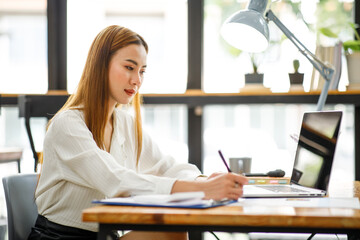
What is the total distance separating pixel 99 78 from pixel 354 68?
72.1 inches

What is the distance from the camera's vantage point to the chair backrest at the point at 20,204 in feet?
5.09

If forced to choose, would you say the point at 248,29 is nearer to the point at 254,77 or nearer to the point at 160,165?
the point at 160,165

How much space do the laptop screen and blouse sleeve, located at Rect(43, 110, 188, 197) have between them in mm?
520

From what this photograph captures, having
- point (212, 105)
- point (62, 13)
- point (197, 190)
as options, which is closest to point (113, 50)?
point (197, 190)

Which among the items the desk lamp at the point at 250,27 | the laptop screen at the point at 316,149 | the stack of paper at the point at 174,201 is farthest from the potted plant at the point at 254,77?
the stack of paper at the point at 174,201

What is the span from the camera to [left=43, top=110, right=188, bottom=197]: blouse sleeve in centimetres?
130

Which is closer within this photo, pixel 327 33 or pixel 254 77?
pixel 327 33

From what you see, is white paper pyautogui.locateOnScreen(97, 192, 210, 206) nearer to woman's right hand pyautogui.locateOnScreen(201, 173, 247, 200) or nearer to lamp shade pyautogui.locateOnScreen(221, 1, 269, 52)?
woman's right hand pyautogui.locateOnScreen(201, 173, 247, 200)

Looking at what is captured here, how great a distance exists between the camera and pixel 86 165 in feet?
4.47

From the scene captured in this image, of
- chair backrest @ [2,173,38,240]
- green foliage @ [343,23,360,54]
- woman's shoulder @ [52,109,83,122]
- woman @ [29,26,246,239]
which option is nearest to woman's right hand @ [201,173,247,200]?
woman @ [29,26,246,239]

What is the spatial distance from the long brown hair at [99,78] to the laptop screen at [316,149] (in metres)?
0.70

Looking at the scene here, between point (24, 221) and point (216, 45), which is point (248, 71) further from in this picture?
point (24, 221)

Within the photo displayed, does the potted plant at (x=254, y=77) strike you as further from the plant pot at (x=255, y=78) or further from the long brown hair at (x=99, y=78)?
the long brown hair at (x=99, y=78)

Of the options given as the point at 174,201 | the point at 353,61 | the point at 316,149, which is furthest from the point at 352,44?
the point at 174,201
